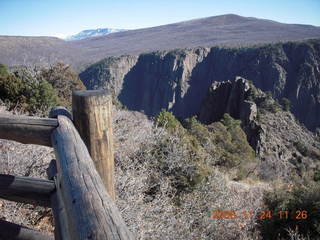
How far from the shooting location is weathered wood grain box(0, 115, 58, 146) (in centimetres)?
154

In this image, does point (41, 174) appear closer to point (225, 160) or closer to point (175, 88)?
point (225, 160)

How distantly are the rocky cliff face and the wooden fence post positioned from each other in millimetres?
56668

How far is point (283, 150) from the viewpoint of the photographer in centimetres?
2825

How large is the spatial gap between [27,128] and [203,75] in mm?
79542

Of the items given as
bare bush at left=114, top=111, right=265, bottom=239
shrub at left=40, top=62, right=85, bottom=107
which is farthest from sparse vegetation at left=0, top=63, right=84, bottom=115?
bare bush at left=114, top=111, right=265, bottom=239

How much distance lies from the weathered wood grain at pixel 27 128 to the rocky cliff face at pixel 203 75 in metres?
56.5

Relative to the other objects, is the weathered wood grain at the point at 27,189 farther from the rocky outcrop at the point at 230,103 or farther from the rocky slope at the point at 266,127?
the rocky outcrop at the point at 230,103

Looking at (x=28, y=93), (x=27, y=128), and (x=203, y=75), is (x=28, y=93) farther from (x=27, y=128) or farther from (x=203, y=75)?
(x=203, y=75)

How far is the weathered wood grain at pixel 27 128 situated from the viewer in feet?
5.05

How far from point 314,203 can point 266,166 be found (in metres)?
12.7

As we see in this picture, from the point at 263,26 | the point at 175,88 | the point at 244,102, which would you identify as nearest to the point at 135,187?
the point at 244,102

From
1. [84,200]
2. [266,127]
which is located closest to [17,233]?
[84,200]
